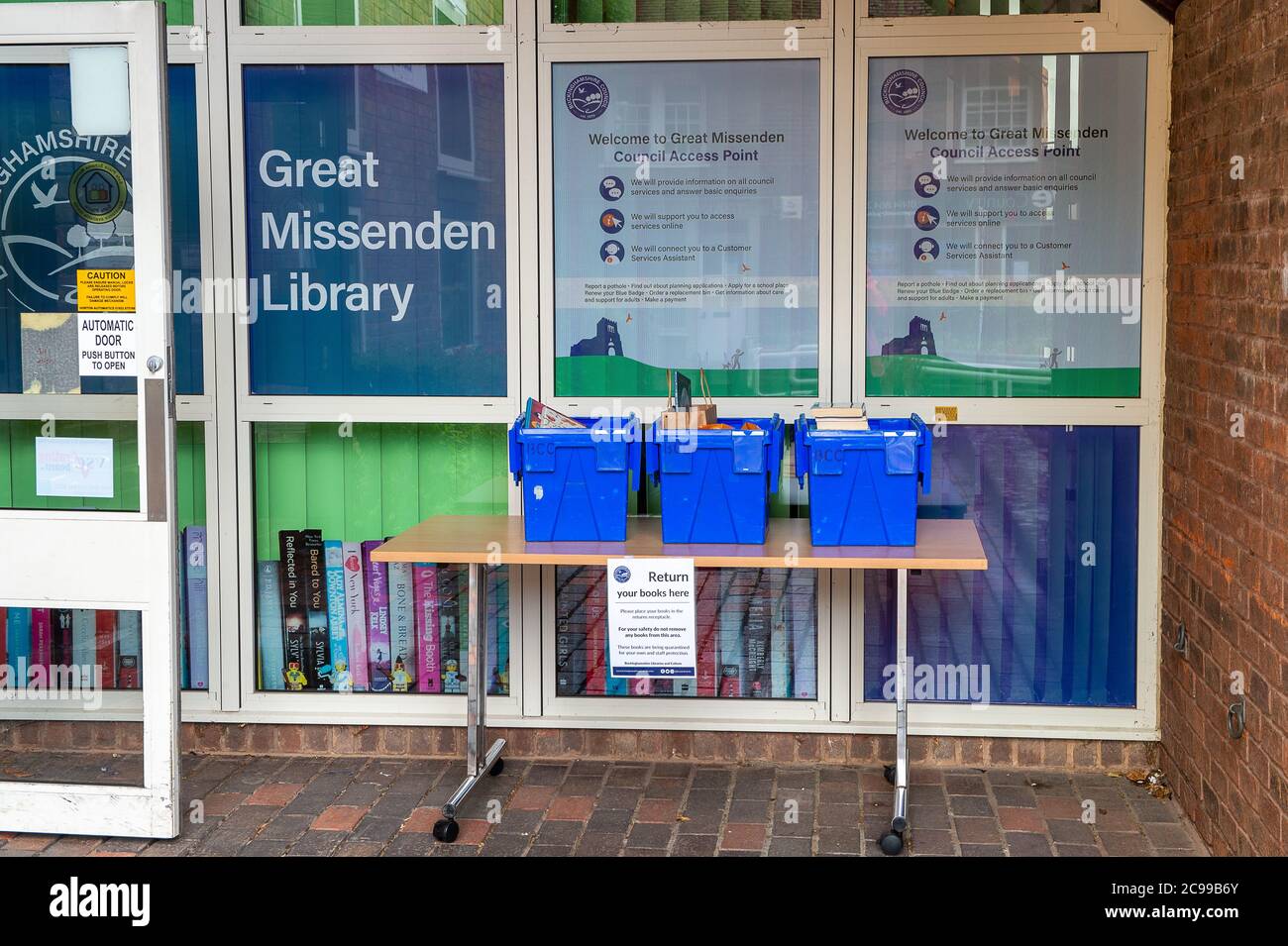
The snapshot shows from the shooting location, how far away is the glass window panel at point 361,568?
5742 mm

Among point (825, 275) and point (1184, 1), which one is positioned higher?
point (1184, 1)

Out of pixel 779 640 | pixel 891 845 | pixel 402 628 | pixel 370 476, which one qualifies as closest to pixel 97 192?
pixel 370 476

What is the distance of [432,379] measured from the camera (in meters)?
5.63

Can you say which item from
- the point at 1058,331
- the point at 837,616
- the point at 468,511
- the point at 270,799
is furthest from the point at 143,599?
the point at 1058,331

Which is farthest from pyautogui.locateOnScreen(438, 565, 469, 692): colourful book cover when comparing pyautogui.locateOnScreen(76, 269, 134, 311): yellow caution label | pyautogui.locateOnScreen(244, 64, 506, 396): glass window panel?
pyautogui.locateOnScreen(76, 269, 134, 311): yellow caution label

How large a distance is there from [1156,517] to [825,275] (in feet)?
4.85

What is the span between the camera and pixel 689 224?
549 centimetres

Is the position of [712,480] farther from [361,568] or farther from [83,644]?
[83,644]

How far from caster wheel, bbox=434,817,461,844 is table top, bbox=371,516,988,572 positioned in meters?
0.85

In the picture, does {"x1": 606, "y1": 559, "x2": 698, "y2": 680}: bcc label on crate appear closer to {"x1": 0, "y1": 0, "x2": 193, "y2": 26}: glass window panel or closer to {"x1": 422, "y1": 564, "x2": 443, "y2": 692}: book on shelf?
{"x1": 422, "y1": 564, "x2": 443, "y2": 692}: book on shelf

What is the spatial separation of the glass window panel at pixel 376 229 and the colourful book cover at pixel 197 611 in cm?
67

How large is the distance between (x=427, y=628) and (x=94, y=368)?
1.60m

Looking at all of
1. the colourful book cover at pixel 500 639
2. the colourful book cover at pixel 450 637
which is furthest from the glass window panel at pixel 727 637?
the colourful book cover at pixel 450 637

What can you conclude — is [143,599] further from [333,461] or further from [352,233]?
[352,233]
